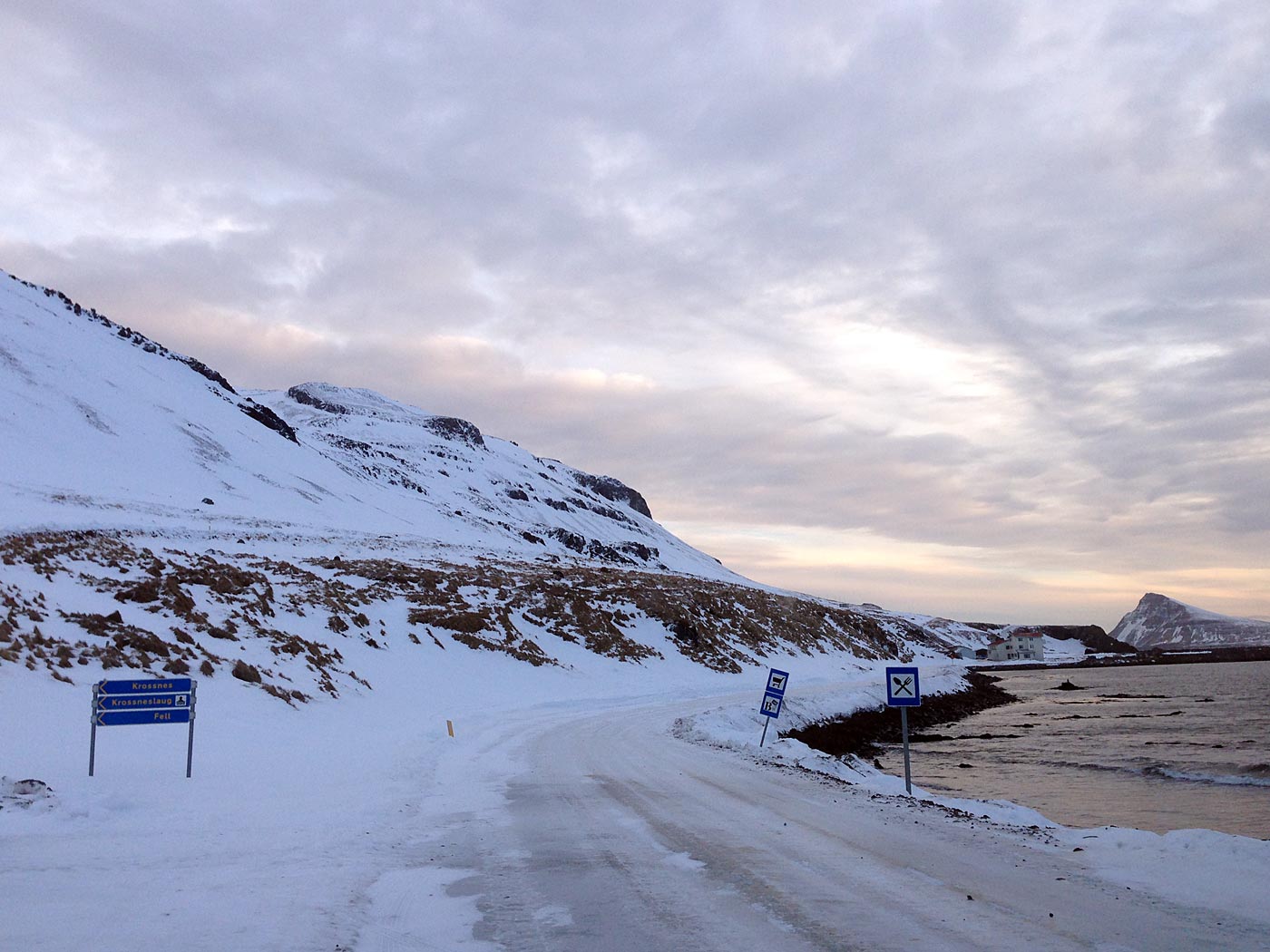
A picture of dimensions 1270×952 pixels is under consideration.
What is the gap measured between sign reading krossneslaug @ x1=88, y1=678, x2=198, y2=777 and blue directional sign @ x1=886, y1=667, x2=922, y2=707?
12398 millimetres

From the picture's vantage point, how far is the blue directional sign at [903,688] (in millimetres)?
15586

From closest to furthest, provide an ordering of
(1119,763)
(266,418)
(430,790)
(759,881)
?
(759,881) → (430,790) → (1119,763) → (266,418)

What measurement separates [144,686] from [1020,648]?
15695cm

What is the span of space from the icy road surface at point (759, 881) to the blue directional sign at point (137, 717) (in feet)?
15.7

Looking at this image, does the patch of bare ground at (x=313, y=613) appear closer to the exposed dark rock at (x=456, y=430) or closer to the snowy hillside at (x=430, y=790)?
the snowy hillside at (x=430, y=790)

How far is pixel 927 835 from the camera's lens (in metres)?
11.0

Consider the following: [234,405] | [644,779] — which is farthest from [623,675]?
[234,405]

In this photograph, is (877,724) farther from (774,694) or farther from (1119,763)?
(774,694)

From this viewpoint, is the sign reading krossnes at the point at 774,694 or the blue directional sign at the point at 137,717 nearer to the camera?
the blue directional sign at the point at 137,717

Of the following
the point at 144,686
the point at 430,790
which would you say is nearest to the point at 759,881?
the point at 430,790

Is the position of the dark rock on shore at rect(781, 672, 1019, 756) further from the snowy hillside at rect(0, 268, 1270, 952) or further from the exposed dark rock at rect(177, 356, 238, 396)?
the exposed dark rock at rect(177, 356, 238, 396)

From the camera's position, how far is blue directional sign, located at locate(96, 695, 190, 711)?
516 inches

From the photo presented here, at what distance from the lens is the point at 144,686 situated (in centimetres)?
1366

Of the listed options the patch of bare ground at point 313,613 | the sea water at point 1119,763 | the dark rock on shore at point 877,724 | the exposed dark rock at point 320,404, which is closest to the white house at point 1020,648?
the patch of bare ground at point 313,613
